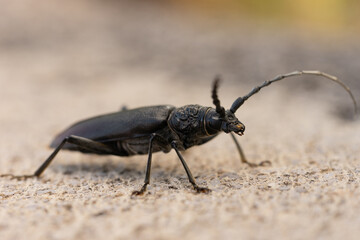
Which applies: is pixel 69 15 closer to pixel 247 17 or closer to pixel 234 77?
pixel 247 17

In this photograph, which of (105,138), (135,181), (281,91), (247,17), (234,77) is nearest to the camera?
(135,181)

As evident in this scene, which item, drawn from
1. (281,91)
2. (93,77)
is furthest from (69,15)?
(281,91)

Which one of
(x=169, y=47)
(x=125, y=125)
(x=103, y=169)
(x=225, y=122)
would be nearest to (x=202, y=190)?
(x=225, y=122)

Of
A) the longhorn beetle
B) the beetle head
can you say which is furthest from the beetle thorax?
the beetle head

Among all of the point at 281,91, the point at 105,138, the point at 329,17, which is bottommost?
the point at 105,138

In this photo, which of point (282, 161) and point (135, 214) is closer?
point (135, 214)

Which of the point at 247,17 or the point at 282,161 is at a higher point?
the point at 247,17

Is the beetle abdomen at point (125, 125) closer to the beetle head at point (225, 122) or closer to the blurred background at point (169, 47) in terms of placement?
the beetle head at point (225, 122)
